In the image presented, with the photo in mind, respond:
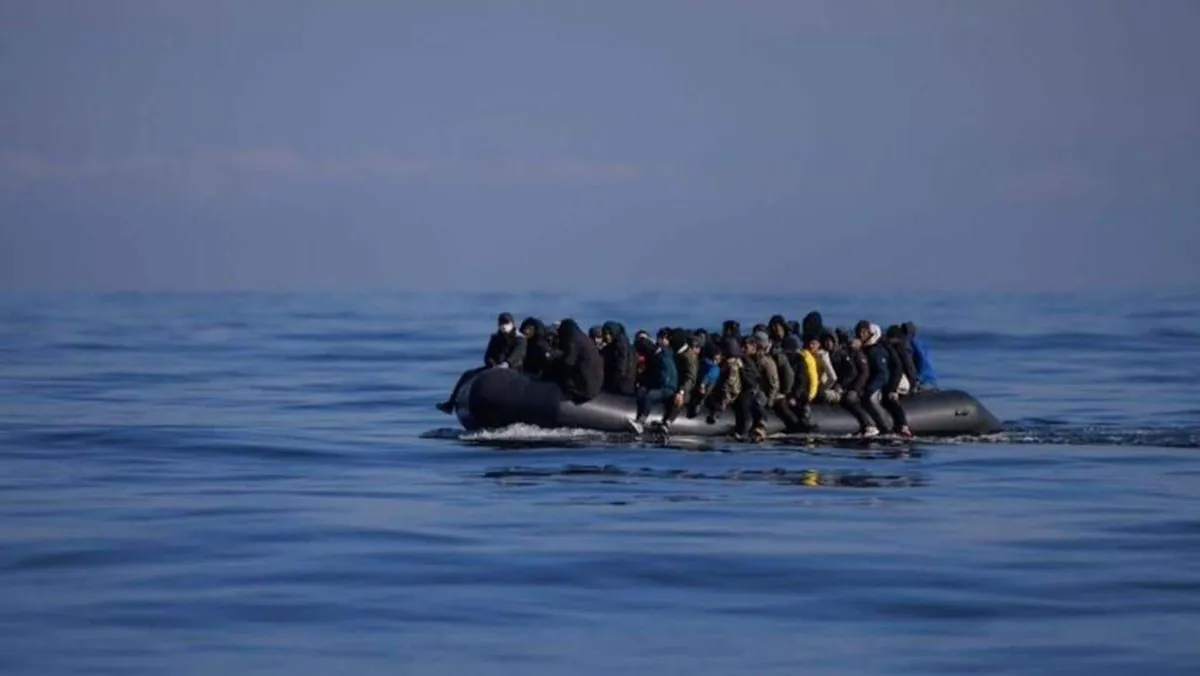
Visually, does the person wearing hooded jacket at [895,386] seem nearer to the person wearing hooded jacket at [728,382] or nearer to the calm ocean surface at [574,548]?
the calm ocean surface at [574,548]

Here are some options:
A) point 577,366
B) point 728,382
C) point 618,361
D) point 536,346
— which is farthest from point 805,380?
point 536,346

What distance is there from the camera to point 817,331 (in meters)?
40.9

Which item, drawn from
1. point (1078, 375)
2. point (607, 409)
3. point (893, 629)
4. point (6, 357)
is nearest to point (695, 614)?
point (893, 629)

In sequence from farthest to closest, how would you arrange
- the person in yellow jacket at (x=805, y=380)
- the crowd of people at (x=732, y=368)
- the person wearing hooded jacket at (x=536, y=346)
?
the person wearing hooded jacket at (x=536, y=346) → the person in yellow jacket at (x=805, y=380) → the crowd of people at (x=732, y=368)

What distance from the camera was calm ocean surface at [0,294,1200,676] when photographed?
21500mm

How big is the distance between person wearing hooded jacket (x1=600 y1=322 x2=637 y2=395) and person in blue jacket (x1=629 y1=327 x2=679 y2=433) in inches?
12.9

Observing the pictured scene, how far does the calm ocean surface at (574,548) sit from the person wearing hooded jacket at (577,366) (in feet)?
2.86

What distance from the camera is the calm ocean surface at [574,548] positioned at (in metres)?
21.5

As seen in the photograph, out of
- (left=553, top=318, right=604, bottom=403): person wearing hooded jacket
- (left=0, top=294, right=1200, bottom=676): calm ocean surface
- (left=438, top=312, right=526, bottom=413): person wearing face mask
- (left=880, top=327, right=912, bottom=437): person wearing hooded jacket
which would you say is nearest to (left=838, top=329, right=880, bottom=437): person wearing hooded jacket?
(left=880, top=327, right=912, bottom=437): person wearing hooded jacket

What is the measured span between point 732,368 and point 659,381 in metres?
1.35

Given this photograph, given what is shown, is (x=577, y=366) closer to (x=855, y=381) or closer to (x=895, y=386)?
(x=855, y=381)

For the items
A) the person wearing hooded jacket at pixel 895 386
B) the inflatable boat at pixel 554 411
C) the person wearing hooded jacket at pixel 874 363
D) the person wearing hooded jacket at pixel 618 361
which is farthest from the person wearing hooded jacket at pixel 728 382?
the person wearing hooded jacket at pixel 895 386

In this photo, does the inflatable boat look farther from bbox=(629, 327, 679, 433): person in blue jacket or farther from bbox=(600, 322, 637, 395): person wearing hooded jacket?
bbox=(600, 322, 637, 395): person wearing hooded jacket

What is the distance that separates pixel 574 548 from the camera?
27125 millimetres
